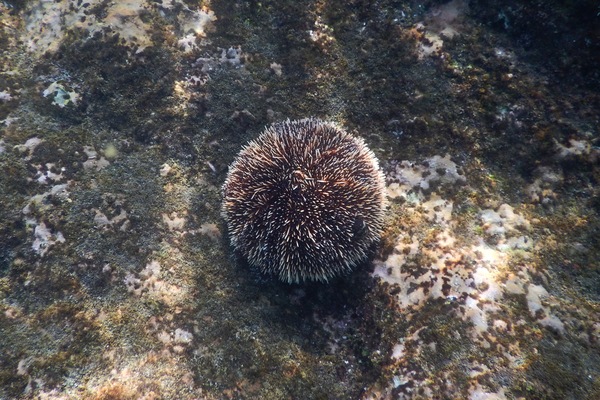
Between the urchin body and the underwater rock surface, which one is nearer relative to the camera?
the underwater rock surface

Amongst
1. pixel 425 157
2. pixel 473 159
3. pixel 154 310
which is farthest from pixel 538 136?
pixel 154 310

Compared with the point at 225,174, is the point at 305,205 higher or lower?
lower

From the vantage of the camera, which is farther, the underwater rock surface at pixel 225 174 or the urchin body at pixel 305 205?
the urchin body at pixel 305 205

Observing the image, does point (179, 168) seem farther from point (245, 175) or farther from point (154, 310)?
point (154, 310)
